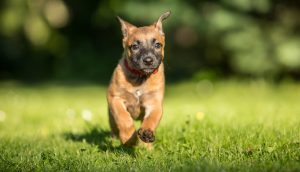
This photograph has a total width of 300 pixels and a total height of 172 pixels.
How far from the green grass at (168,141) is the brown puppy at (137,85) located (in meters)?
0.27

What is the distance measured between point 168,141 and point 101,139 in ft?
3.24

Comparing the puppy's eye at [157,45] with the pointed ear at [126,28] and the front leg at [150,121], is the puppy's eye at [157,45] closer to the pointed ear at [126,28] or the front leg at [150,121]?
the pointed ear at [126,28]

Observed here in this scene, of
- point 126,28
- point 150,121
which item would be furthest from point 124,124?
point 126,28

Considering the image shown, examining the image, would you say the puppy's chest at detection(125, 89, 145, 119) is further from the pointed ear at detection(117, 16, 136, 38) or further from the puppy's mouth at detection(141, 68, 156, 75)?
the pointed ear at detection(117, 16, 136, 38)

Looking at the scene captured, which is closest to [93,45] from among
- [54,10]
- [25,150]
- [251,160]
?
[54,10]

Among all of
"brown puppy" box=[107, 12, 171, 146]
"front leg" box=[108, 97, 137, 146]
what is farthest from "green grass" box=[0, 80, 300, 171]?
"brown puppy" box=[107, 12, 171, 146]

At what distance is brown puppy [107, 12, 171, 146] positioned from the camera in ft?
18.3

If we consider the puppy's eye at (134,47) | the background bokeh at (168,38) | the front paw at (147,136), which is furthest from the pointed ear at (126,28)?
the background bokeh at (168,38)

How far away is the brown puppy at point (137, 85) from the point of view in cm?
559

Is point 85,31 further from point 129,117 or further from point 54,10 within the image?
point 129,117

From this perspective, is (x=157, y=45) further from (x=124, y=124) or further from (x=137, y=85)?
(x=124, y=124)

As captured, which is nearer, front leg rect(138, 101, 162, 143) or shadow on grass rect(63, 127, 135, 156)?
front leg rect(138, 101, 162, 143)

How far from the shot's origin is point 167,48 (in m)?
15.8

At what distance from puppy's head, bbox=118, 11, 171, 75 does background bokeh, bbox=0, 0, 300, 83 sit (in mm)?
6170
